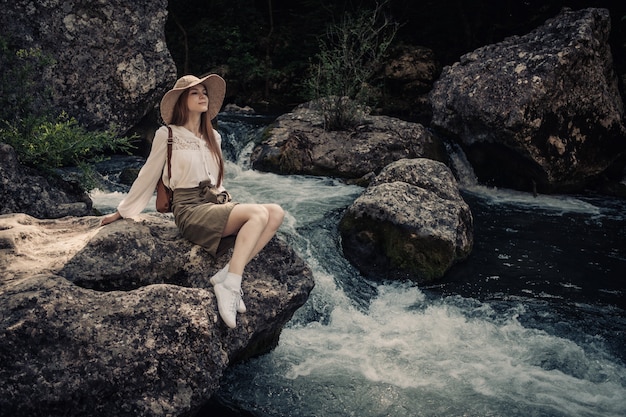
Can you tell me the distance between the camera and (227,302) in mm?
3734

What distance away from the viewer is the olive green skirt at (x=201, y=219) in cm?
402

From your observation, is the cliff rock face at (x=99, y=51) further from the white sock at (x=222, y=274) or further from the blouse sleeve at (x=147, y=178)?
the white sock at (x=222, y=274)

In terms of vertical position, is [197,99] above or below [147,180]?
above

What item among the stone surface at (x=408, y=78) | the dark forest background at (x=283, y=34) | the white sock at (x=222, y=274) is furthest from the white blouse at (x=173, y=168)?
the dark forest background at (x=283, y=34)

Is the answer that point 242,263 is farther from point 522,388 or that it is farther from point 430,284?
point 430,284

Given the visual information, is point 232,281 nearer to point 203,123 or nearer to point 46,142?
point 203,123

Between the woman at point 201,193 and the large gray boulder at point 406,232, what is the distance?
2.81 m

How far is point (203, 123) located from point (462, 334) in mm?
3185

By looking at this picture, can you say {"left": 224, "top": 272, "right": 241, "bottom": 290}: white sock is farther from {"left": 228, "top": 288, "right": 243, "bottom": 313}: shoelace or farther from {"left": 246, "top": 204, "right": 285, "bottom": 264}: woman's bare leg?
{"left": 246, "top": 204, "right": 285, "bottom": 264}: woman's bare leg

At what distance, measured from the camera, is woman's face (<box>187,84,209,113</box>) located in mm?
4301

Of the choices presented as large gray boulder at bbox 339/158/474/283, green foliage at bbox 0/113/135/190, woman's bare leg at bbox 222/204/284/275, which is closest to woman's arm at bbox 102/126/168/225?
woman's bare leg at bbox 222/204/284/275

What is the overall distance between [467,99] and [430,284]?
4888 mm

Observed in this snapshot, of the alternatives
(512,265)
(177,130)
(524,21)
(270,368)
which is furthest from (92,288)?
(524,21)

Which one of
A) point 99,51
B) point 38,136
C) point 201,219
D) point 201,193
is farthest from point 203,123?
point 99,51
